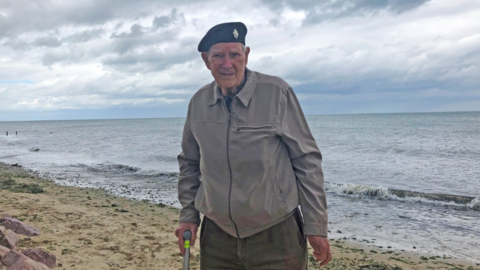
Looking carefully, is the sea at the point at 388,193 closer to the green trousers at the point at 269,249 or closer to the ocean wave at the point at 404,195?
the ocean wave at the point at 404,195

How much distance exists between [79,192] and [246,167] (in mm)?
10847

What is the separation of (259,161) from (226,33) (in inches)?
31.9

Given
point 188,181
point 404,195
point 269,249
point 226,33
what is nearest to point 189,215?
point 188,181

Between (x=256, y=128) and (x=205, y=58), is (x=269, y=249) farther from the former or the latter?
(x=205, y=58)

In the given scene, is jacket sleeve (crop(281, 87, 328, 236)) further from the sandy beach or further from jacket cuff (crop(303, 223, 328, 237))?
the sandy beach

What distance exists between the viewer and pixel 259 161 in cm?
196

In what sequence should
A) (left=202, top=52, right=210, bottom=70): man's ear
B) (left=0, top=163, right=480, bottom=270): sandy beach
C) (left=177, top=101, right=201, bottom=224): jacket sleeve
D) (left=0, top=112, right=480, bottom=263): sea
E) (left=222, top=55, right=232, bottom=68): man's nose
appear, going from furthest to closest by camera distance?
(left=0, top=112, right=480, bottom=263): sea < (left=0, top=163, right=480, bottom=270): sandy beach < (left=177, top=101, right=201, bottom=224): jacket sleeve < (left=202, top=52, right=210, bottom=70): man's ear < (left=222, top=55, right=232, bottom=68): man's nose

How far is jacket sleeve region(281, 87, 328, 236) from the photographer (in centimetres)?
205

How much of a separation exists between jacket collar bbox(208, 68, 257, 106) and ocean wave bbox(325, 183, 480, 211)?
1122 cm

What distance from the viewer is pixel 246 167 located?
6.50ft

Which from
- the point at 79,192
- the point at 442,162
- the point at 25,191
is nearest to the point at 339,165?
the point at 442,162

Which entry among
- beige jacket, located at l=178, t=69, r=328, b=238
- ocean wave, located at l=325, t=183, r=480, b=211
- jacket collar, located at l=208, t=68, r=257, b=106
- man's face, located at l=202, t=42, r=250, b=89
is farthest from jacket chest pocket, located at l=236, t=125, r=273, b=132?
ocean wave, located at l=325, t=183, r=480, b=211

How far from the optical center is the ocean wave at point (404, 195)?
11.4 metres

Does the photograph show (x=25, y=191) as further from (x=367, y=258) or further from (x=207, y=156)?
(x=207, y=156)
